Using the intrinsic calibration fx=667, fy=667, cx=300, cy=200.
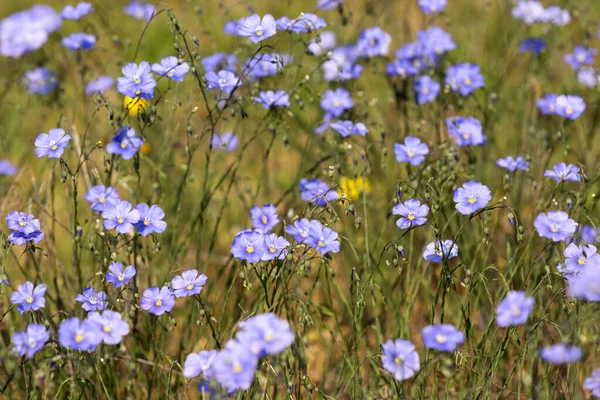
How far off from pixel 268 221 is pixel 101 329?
33.3 inches

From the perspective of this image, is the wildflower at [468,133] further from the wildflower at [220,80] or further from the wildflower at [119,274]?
the wildflower at [119,274]

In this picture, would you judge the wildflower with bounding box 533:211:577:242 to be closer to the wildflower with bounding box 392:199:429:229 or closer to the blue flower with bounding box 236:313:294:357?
the wildflower with bounding box 392:199:429:229

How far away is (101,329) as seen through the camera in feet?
6.40

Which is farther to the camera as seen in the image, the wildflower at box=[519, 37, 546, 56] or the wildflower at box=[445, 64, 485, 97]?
the wildflower at box=[519, 37, 546, 56]

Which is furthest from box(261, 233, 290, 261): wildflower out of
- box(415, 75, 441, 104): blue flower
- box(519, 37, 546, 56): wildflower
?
box(519, 37, 546, 56): wildflower

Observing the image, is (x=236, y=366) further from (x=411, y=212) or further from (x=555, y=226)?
(x=555, y=226)

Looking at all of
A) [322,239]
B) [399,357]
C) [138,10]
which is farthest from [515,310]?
[138,10]

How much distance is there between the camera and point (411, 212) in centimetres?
235

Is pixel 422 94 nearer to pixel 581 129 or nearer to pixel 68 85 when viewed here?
pixel 581 129

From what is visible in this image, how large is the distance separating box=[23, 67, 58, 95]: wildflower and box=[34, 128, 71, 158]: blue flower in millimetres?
1682

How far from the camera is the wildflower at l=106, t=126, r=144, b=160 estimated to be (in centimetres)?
264

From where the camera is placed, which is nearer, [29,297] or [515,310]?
[515,310]

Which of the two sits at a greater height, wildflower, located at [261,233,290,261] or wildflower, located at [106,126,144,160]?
wildflower, located at [106,126,144,160]

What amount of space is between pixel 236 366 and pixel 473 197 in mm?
1098
